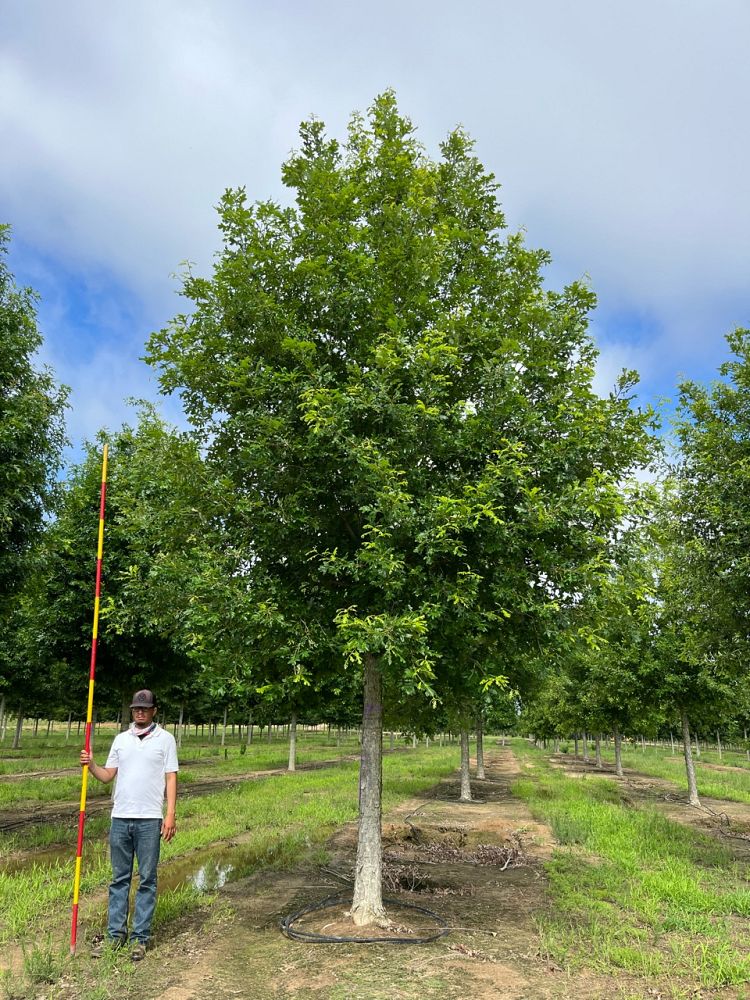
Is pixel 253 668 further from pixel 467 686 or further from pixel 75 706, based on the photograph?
pixel 75 706

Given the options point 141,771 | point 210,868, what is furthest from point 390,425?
point 210,868

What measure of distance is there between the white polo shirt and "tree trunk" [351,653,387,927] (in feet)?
7.40

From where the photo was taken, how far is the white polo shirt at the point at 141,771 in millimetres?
6734

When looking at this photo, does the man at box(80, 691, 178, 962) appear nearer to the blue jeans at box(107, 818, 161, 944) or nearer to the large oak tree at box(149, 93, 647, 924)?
the blue jeans at box(107, 818, 161, 944)

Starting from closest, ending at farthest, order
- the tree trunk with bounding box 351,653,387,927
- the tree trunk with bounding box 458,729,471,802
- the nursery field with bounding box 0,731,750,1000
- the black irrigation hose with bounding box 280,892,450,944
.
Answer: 1. the nursery field with bounding box 0,731,750,1000
2. the black irrigation hose with bounding box 280,892,450,944
3. the tree trunk with bounding box 351,653,387,927
4. the tree trunk with bounding box 458,729,471,802

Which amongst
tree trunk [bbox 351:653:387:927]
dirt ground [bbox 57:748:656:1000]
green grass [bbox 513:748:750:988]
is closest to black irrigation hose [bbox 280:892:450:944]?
dirt ground [bbox 57:748:656:1000]

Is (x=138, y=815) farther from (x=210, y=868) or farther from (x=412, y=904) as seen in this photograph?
(x=210, y=868)

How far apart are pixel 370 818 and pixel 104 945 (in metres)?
2.98

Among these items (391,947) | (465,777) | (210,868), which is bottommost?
(465,777)

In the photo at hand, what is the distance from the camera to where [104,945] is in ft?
20.7

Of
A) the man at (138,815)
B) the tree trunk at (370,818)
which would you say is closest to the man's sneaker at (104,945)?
the man at (138,815)

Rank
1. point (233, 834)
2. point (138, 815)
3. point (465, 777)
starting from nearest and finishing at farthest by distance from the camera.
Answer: point (138, 815), point (233, 834), point (465, 777)

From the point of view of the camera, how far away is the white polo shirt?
22.1ft

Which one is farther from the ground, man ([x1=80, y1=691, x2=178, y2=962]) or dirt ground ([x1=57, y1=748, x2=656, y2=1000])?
man ([x1=80, y1=691, x2=178, y2=962])
